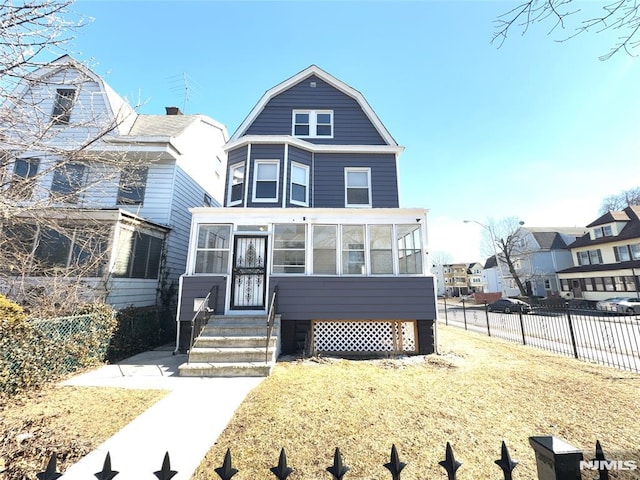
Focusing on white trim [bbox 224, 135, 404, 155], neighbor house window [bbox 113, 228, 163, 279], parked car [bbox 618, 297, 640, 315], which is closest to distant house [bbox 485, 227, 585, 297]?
parked car [bbox 618, 297, 640, 315]

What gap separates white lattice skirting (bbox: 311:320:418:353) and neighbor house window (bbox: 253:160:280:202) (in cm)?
524

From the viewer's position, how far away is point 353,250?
366 inches

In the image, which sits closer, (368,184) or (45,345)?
(45,345)

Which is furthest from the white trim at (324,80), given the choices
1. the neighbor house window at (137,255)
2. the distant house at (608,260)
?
the distant house at (608,260)

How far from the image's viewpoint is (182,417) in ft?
14.4

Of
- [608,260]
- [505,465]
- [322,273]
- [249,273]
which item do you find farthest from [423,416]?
[608,260]

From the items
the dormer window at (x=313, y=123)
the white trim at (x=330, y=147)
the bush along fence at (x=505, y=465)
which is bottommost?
the bush along fence at (x=505, y=465)

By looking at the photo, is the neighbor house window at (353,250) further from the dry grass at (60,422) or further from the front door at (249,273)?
the dry grass at (60,422)

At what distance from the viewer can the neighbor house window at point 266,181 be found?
1105 cm

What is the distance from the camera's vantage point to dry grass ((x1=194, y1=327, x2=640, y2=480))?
10.7 ft

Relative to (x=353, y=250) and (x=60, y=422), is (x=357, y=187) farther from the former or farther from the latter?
(x=60, y=422)

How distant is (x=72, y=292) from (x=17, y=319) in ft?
6.33

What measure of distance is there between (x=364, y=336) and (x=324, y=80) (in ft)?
37.6

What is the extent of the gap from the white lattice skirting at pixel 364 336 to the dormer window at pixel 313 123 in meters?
8.26
